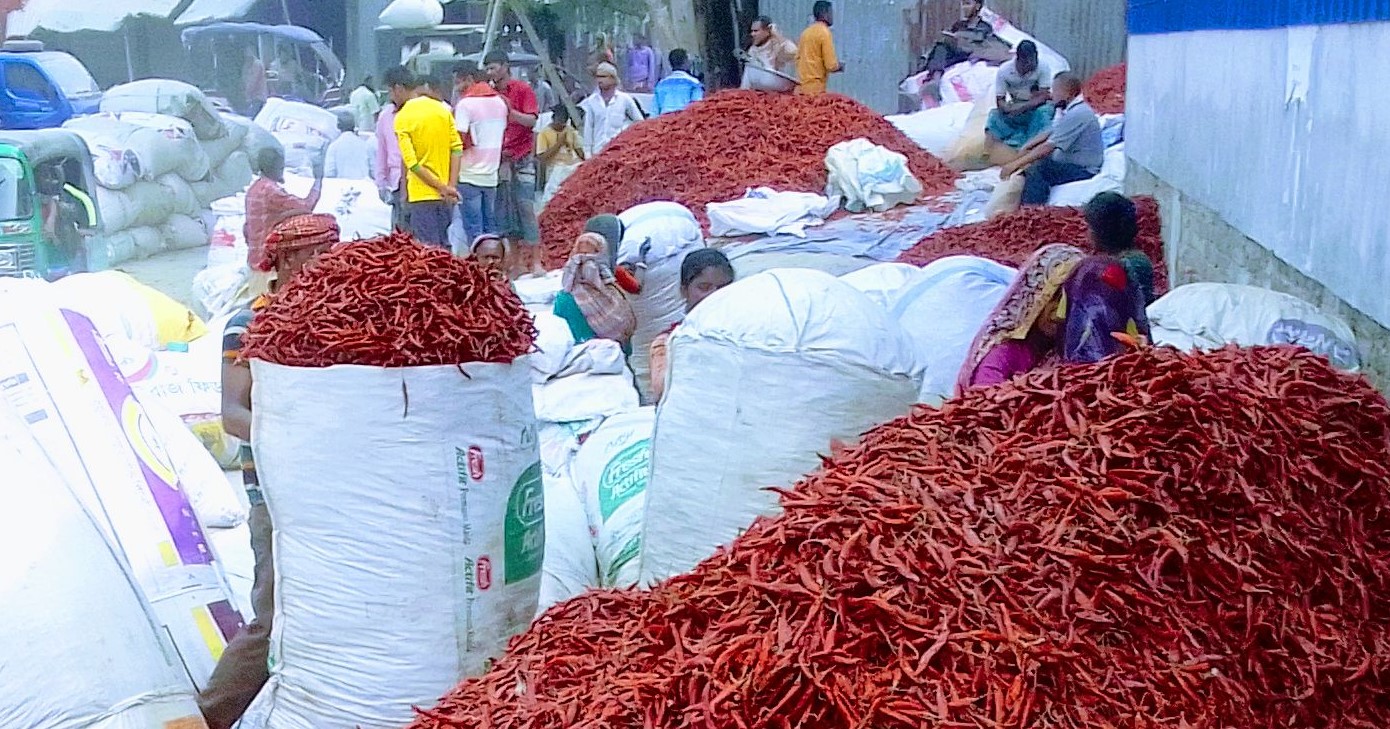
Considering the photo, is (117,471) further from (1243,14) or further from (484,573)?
(1243,14)

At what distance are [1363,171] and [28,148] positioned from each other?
37.9ft

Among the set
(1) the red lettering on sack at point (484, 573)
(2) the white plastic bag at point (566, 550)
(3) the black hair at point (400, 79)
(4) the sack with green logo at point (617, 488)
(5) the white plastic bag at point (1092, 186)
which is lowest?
(2) the white plastic bag at point (566, 550)

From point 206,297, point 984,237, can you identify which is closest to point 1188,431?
point 984,237

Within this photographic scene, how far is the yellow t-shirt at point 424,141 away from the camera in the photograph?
9477mm

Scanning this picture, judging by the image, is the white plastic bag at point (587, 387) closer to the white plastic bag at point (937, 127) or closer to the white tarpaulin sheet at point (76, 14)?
the white plastic bag at point (937, 127)

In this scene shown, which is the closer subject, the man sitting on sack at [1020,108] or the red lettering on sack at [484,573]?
the red lettering on sack at [484,573]

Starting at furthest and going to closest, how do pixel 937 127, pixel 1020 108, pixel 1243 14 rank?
pixel 937 127 < pixel 1020 108 < pixel 1243 14

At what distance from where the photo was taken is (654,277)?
7.27m

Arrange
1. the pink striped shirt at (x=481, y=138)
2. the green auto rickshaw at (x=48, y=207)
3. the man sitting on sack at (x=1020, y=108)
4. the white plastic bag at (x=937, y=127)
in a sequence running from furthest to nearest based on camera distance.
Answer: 1. the white plastic bag at (x=937, y=127)
2. the green auto rickshaw at (x=48, y=207)
3. the man sitting on sack at (x=1020, y=108)
4. the pink striped shirt at (x=481, y=138)

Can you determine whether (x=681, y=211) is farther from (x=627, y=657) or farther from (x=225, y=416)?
(x=627, y=657)

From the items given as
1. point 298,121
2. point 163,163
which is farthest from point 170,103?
point 163,163

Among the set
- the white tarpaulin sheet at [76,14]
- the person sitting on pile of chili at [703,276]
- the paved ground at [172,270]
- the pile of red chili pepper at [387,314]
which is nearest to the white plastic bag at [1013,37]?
the paved ground at [172,270]

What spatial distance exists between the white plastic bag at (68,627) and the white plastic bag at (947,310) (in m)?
2.40

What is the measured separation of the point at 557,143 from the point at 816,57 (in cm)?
283
